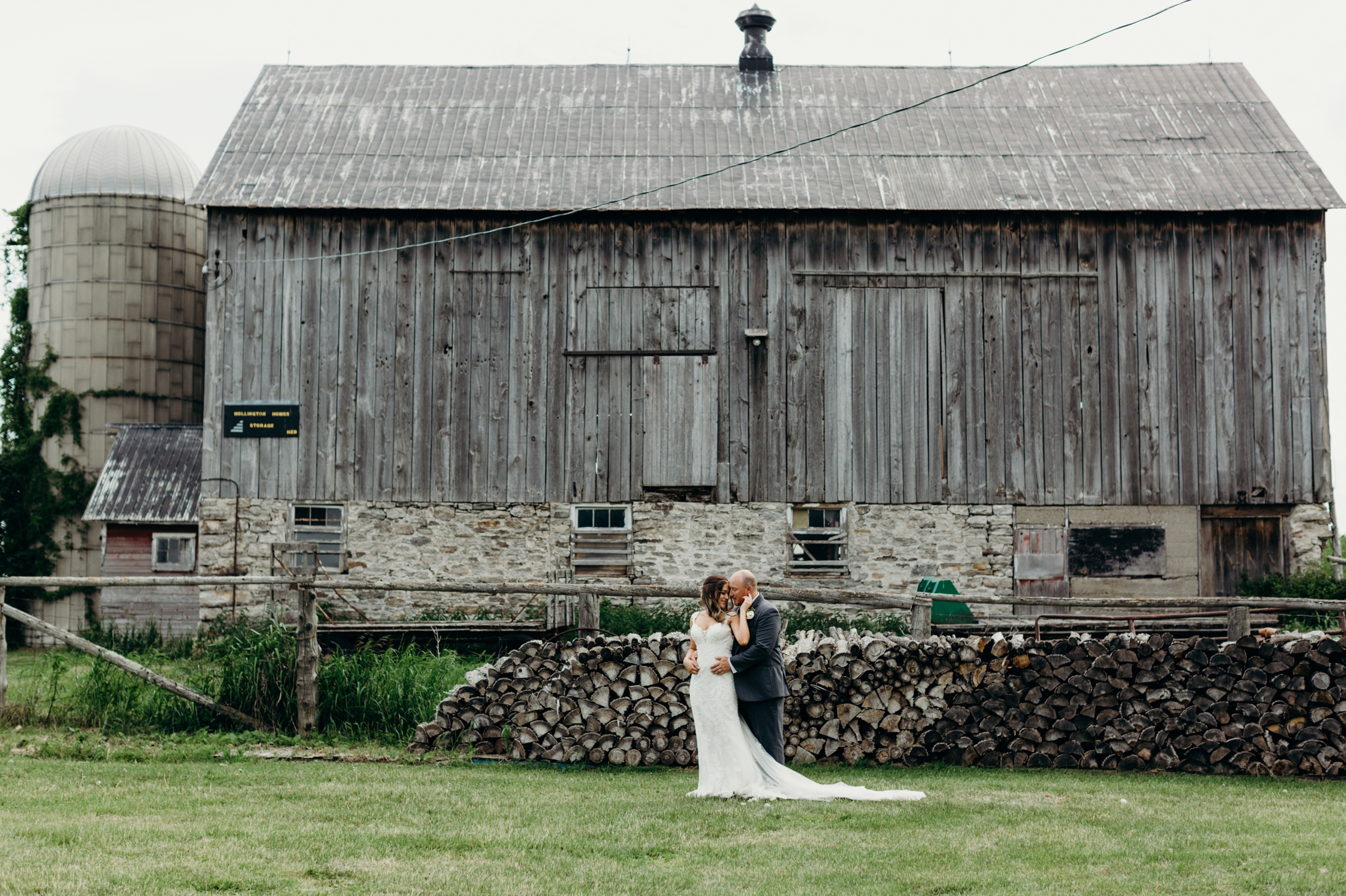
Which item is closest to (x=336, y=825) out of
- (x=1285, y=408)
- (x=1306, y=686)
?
(x=1306, y=686)

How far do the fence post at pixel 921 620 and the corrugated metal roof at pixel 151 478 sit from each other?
41.2 feet

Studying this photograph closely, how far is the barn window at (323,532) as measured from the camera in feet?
55.3

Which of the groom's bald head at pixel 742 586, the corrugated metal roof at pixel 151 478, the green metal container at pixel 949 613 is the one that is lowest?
the green metal container at pixel 949 613

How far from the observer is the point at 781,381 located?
16969mm

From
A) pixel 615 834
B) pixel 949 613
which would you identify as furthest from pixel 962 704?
pixel 949 613

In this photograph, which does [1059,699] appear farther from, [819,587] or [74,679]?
[74,679]

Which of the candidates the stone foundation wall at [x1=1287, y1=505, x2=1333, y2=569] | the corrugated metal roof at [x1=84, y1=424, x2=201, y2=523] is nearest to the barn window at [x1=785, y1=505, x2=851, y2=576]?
the stone foundation wall at [x1=1287, y1=505, x2=1333, y2=569]

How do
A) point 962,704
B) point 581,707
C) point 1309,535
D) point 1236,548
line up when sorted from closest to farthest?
point 581,707, point 962,704, point 1309,535, point 1236,548

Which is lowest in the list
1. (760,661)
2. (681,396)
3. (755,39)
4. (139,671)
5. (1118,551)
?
(139,671)

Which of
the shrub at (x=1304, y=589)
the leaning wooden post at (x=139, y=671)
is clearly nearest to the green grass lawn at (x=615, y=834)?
the leaning wooden post at (x=139, y=671)

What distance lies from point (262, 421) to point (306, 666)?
803 cm

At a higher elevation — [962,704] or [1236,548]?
[1236,548]

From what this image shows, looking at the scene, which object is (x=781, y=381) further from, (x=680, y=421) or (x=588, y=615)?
(x=588, y=615)

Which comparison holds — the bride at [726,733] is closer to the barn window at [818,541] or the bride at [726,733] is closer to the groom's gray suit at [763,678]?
the groom's gray suit at [763,678]
